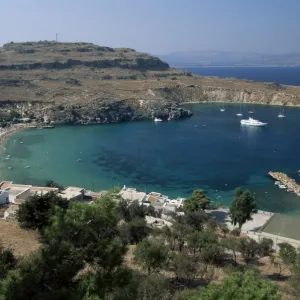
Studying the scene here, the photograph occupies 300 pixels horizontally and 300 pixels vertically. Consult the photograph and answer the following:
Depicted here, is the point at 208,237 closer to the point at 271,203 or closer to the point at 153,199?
the point at 153,199

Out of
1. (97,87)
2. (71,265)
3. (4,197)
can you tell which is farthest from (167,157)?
(97,87)

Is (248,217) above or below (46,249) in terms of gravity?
below

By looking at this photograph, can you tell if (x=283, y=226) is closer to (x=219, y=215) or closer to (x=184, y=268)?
(x=219, y=215)

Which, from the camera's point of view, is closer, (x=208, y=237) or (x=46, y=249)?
(x=46, y=249)

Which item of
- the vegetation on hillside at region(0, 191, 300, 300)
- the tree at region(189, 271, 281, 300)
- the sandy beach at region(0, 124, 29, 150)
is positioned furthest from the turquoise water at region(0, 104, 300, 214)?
the tree at region(189, 271, 281, 300)

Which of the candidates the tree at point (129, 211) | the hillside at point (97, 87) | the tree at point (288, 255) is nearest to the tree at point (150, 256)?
the tree at point (288, 255)

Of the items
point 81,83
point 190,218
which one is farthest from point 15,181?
point 81,83
